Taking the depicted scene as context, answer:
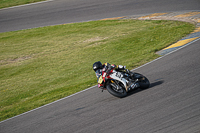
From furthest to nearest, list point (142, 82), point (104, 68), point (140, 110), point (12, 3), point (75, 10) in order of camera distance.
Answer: point (12, 3)
point (75, 10)
point (142, 82)
point (104, 68)
point (140, 110)

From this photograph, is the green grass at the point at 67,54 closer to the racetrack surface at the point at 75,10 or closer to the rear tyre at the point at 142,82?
the racetrack surface at the point at 75,10

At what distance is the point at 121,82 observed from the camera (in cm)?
866

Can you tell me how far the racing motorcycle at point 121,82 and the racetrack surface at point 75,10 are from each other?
11.7m

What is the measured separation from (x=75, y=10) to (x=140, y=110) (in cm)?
1793

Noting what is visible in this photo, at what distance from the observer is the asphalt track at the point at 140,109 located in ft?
21.5

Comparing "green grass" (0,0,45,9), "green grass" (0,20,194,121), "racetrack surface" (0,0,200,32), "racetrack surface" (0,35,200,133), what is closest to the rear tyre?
"racetrack surface" (0,35,200,133)

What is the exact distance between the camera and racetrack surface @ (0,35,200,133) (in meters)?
6.54

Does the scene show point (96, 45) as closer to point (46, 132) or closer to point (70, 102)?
point (70, 102)

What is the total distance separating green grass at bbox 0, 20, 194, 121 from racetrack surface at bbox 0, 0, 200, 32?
Answer: 5.74 ft

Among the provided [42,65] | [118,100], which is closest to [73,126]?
[118,100]

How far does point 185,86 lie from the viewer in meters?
8.23

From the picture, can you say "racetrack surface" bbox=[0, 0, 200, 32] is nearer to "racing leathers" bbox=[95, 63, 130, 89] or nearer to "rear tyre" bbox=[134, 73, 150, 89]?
"rear tyre" bbox=[134, 73, 150, 89]

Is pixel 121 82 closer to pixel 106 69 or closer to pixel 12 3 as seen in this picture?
pixel 106 69

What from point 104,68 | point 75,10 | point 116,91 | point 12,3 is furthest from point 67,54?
point 12,3
